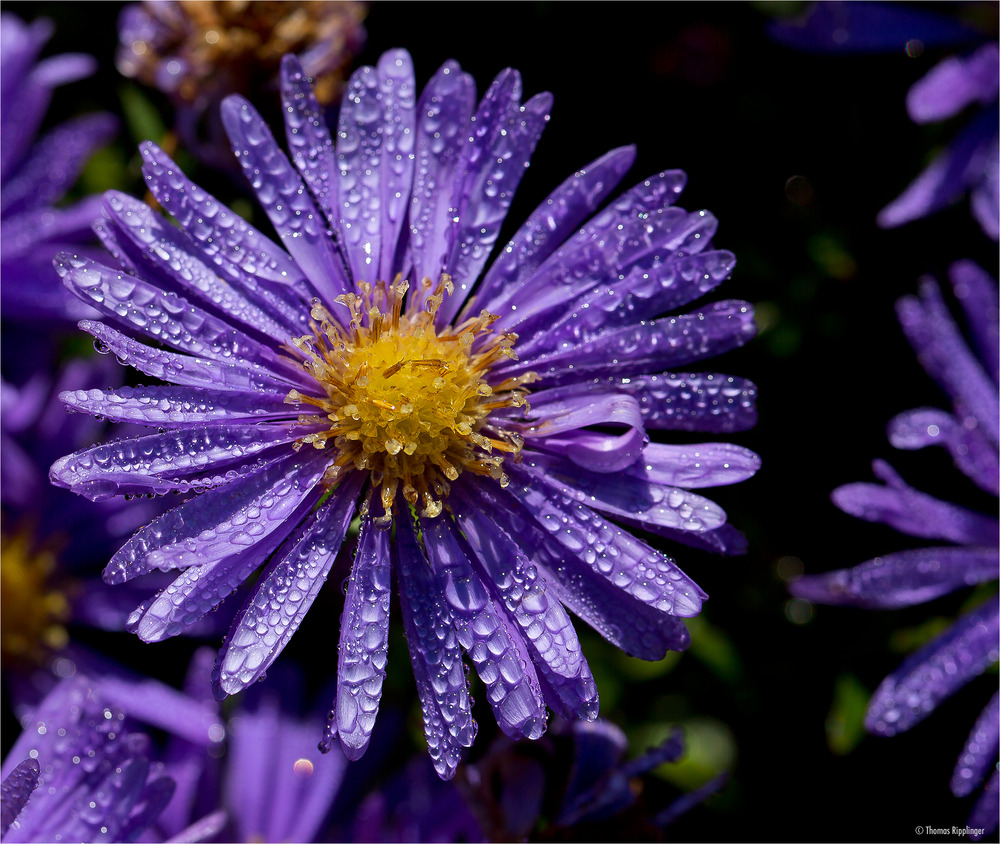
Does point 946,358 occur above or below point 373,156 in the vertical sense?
below

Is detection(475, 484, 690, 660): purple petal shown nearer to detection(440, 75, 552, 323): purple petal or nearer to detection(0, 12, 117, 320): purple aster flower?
detection(440, 75, 552, 323): purple petal

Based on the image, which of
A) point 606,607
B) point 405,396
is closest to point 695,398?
point 606,607

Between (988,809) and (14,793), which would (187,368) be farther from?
(988,809)

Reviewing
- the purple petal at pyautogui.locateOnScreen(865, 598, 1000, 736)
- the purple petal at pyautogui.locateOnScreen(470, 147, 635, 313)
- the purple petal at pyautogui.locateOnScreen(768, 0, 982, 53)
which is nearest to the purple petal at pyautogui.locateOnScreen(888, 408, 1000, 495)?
the purple petal at pyautogui.locateOnScreen(865, 598, 1000, 736)

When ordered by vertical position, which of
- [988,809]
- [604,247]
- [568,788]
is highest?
[604,247]

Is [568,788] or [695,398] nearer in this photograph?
[695,398]

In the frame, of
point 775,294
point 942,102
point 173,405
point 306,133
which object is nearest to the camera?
point 173,405

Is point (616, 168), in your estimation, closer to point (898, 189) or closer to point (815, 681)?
point (898, 189)
